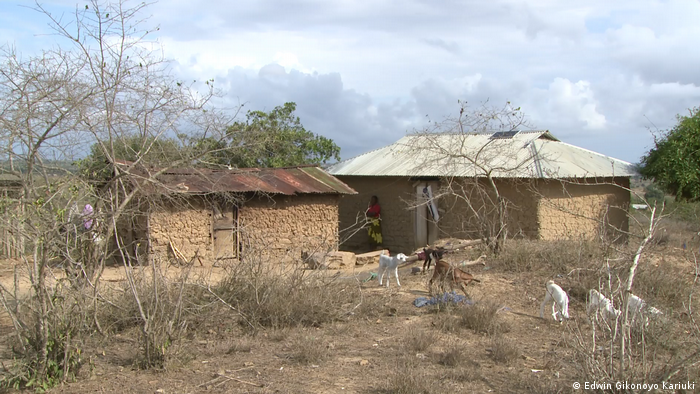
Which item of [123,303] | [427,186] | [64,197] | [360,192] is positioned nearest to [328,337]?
[123,303]

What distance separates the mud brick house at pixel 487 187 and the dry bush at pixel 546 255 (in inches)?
86.7

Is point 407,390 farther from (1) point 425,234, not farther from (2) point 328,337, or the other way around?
(1) point 425,234

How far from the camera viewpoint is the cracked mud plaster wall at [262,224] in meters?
11.8

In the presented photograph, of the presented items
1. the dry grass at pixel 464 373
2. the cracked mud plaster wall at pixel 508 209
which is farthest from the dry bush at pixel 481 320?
the cracked mud plaster wall at pixel 508 209

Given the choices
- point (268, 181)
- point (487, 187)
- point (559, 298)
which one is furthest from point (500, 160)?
point (559, 298)

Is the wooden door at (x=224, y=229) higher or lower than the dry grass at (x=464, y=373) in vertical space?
higher

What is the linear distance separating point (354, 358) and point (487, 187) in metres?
8.74

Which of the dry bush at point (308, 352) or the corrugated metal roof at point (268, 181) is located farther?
the corrugated metal roof at point (268, 181)

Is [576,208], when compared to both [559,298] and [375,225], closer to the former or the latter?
[375,225]

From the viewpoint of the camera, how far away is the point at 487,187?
1366cm

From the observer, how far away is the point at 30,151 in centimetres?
500

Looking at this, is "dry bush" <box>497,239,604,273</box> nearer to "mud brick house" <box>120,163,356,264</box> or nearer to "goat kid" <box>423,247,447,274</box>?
"goat kid" <box>423,247,447,274</box>

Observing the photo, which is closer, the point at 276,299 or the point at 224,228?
the point at 276,299

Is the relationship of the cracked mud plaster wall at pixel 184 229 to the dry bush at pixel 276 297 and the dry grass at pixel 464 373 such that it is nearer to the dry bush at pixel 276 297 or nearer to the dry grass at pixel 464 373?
the dry bush at pixel 276 297
